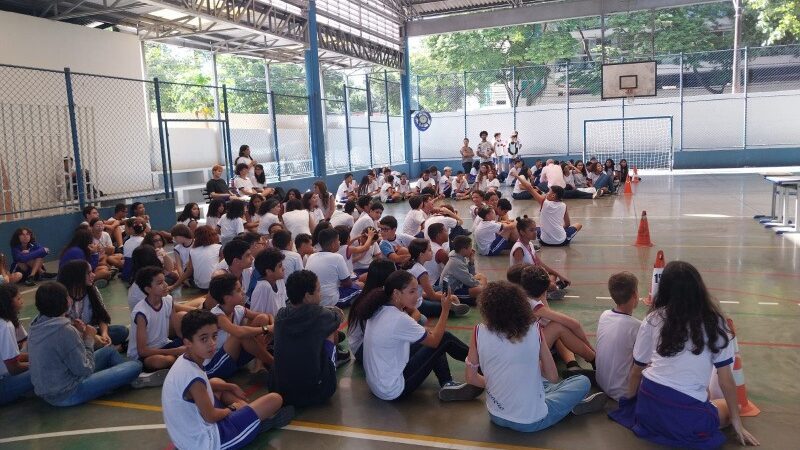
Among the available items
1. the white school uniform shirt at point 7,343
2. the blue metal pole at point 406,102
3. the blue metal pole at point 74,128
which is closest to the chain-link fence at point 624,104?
the blue metal pole at point 406,102

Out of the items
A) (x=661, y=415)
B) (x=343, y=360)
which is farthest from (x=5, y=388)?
(x=661, y=415)

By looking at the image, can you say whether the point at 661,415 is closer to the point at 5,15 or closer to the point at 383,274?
the point at 383,274

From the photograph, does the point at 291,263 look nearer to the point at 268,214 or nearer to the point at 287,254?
the point at 287,254

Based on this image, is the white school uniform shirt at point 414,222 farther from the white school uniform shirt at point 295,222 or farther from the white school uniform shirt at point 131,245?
the white school uniform shirt at point 131,245

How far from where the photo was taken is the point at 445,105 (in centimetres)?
2867

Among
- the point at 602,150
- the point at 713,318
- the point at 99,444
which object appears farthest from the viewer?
the point at 602,150

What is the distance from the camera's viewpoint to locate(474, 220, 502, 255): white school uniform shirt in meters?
9.28

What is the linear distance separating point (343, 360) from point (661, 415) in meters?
2.64

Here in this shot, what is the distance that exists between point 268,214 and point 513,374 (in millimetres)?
6262

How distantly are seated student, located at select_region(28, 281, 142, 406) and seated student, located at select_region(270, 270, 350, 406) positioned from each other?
4.72 ft

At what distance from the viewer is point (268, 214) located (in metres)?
9.21

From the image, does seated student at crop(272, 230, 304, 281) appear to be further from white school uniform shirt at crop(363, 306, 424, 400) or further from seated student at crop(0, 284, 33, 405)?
seated student at crop(0, 284, 33, 405)

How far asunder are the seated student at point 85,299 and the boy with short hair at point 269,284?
1392mm

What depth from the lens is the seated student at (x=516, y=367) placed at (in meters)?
3.62
